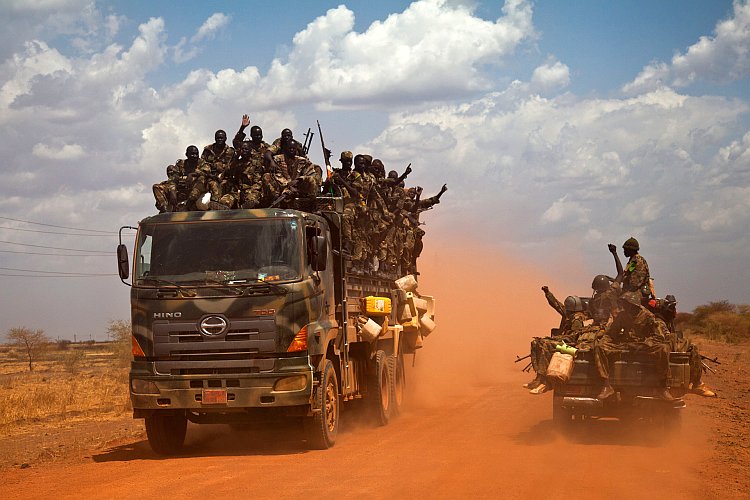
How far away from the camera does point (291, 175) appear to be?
582 inches

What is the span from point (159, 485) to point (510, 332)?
81.9 feet

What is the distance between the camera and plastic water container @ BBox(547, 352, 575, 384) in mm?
12734

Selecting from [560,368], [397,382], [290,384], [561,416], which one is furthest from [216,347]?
[397,382]

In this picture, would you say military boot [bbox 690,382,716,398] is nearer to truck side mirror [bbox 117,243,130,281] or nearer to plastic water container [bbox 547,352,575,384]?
plastic water container [bbox 547,352,575,384]

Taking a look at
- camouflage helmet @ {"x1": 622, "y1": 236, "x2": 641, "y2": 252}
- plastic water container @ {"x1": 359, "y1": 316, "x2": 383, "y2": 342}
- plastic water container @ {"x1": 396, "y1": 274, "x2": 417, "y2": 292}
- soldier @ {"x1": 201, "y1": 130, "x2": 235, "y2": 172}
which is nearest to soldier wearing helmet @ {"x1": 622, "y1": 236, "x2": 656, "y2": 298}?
camouflage helmet @ {"x1": 622, "y1": 236, "x2": 641, "y2": 252}

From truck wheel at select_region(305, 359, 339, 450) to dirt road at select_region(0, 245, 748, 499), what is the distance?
19 centimetres

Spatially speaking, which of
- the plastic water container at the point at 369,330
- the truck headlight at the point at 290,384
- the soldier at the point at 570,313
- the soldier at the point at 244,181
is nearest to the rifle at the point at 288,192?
the soldier at the point at 244,181

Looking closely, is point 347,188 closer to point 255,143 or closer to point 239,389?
point 255,143

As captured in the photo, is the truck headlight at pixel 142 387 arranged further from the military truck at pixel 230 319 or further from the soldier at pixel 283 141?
the soldier at pixel 283 141

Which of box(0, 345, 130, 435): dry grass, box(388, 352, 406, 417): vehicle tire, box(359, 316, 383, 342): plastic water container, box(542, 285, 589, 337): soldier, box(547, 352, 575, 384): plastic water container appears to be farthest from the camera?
box(0, 345, 130, 435): dry grass

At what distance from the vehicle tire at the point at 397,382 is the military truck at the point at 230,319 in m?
4.13

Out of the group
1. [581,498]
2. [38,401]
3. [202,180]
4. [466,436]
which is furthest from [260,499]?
[38,401]

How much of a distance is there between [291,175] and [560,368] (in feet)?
17.1

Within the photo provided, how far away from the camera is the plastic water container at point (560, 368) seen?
41.8 ft
